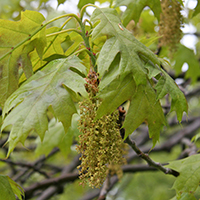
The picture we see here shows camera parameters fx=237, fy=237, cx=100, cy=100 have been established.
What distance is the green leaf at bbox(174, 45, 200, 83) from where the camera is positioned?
12.3 ft

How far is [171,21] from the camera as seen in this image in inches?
92.9

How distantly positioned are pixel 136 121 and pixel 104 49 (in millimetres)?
482

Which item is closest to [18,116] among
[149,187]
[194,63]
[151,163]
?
[151,163]

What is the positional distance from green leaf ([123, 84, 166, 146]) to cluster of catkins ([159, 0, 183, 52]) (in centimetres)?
114

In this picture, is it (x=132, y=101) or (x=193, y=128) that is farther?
(x=193, y=128)

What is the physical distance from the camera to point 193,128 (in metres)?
4.30

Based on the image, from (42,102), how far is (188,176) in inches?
51.4

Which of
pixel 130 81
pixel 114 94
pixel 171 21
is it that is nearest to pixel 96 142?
pixel 114 94

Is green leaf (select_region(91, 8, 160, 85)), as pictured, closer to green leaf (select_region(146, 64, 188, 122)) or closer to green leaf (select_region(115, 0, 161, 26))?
green leaf (select_region(146, 64, 188, 122))

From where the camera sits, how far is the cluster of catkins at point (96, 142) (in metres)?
1.42

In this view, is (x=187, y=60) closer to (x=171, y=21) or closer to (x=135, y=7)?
(x=171, y=21)

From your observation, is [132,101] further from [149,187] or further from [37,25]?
[149,187]

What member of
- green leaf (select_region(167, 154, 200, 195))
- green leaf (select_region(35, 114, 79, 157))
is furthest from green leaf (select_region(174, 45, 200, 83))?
green leaf (select_region(167, 154, 200, 195))

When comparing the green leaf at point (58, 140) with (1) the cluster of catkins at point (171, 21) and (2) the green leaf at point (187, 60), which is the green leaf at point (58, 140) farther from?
(2) the green leaf at point (187, 60)
